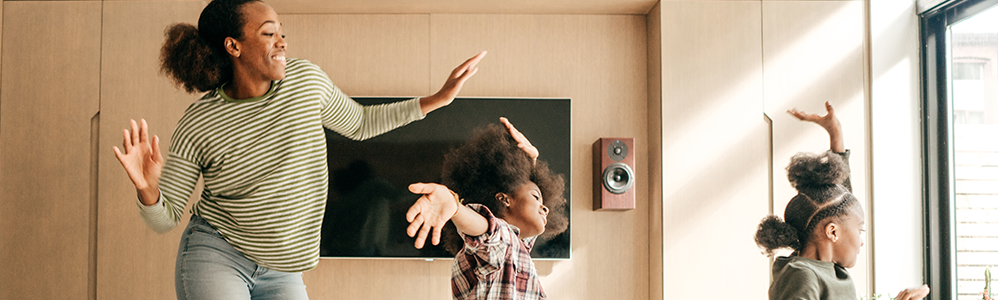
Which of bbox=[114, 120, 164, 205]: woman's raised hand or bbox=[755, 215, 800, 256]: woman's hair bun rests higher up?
bbox=[114, 120, 164, 205]: woman's raised hand

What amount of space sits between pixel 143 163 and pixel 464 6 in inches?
71.3

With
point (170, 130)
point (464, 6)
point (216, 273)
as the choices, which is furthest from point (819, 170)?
point (170, 130)

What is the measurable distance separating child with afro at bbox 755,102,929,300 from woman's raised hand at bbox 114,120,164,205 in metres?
1.92

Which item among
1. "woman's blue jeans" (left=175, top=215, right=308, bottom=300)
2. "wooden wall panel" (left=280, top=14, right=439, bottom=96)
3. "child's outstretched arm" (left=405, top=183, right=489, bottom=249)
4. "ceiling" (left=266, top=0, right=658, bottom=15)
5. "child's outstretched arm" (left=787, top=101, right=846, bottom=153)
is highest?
"ceiling" (left=266, top=0, right=658, bottom=15)

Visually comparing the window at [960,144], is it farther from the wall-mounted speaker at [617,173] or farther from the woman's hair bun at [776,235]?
the wall-mounted speaker at [617,173]

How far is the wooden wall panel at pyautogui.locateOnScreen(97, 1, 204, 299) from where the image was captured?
2895 millimetres

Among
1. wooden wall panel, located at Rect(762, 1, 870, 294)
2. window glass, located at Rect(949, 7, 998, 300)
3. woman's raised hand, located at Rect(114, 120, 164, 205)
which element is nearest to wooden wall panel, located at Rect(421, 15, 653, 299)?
wooden wall panel, located at Rect(762, 1, 870, 294)

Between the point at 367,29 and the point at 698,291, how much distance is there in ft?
6.89

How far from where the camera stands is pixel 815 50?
2.93 metres

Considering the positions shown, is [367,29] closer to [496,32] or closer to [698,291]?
[496,32]

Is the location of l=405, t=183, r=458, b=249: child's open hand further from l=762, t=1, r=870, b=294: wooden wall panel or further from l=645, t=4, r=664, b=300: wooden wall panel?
l=762, t=1, r=870, b=294: wooden wall panel

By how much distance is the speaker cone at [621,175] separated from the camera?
9.57 feet

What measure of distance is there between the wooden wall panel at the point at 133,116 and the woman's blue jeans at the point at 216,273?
157 cm

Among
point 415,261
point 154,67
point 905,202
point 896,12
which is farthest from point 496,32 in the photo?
point 905,202
